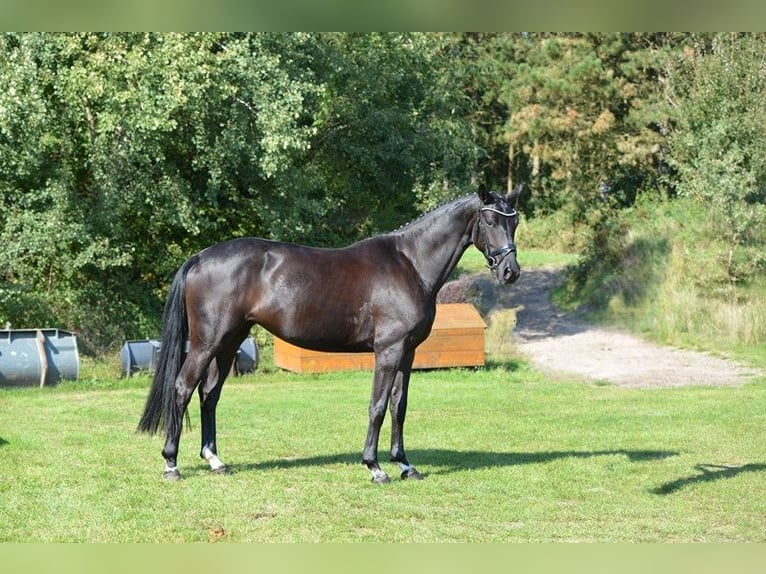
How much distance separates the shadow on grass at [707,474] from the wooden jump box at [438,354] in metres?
7.25


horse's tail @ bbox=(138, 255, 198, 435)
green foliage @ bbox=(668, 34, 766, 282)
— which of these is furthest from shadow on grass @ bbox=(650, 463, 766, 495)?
green foliage @ bbox=(668, 34, 766, 282)

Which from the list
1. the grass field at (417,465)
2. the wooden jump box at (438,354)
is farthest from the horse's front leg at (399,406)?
the wooden jump box at (438,354)

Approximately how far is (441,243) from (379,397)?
4.79 feet

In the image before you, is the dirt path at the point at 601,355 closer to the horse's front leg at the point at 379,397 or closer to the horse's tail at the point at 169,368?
the horse's front leg at the point at 379,397

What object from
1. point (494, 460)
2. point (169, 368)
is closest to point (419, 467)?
point (494, 460)

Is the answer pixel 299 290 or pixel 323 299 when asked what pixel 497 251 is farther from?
pixel 299 290

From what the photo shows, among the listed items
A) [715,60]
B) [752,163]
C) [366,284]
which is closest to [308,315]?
→ [366,284]

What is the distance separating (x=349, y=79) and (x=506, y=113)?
18405mm

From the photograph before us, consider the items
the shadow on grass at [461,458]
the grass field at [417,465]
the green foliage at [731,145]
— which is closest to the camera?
the grass field at [417,465]

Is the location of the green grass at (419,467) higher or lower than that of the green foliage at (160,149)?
lower

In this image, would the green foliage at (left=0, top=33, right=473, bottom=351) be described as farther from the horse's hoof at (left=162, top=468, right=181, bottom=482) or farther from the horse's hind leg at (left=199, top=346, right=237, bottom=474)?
the horse's hoof at (left=162, top=468, right=181, bottom=482)

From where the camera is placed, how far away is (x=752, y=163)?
21.3 metres

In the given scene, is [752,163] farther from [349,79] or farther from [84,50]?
[84,50]

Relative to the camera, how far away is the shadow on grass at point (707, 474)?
8.59 meters
